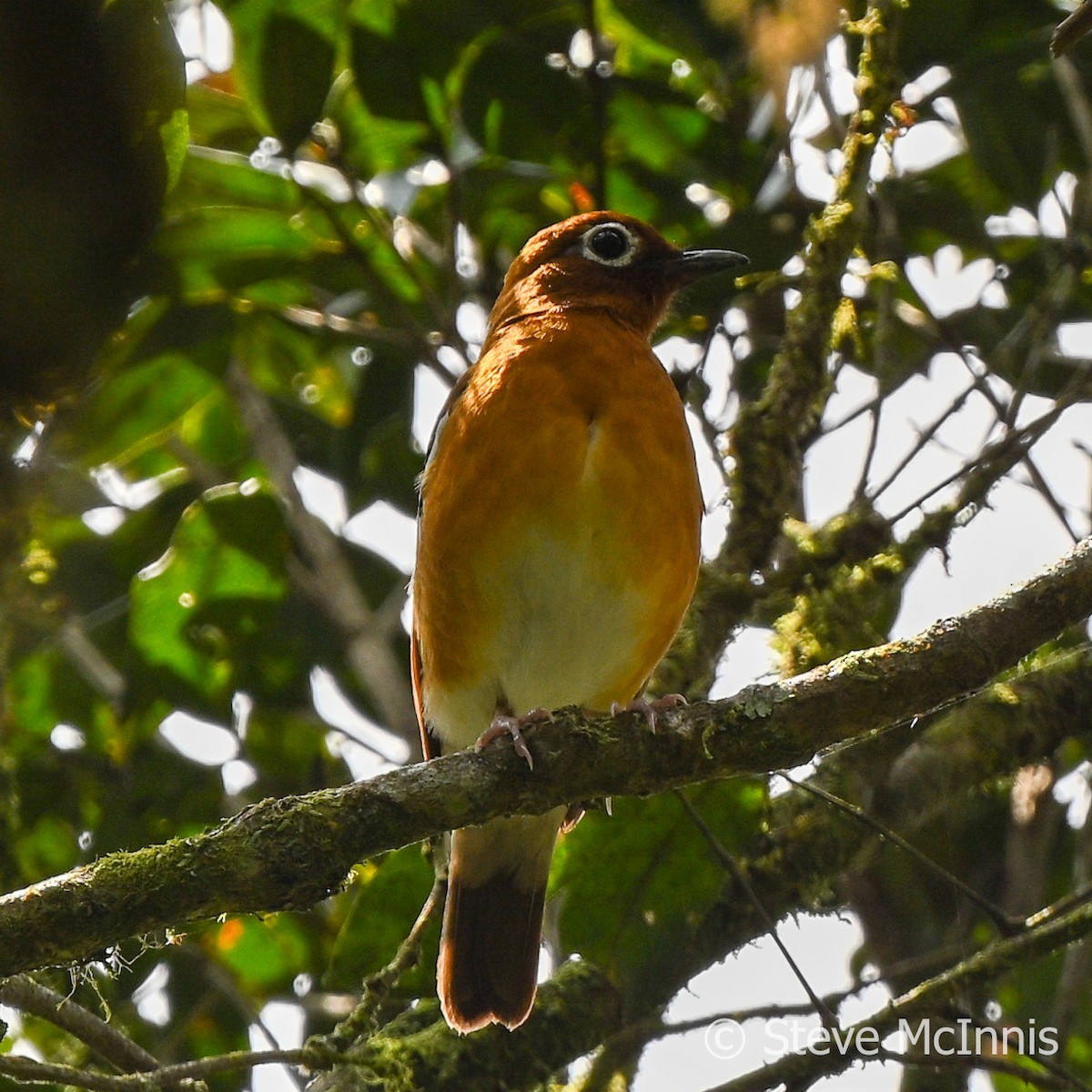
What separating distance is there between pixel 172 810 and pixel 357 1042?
1459mm

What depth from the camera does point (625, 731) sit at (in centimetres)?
301

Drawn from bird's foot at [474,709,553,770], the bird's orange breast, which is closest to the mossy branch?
the bird's orange breast

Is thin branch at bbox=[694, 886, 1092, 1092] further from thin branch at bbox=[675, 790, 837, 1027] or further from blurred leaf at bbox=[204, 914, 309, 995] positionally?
blurred leaf at bbox=[204, 914, 309, 995]

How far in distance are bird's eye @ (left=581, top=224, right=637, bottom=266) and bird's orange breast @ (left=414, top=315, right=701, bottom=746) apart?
685 millimetres

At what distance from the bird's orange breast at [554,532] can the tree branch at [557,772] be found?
0.87 metres

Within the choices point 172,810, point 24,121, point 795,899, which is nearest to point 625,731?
point 795,899

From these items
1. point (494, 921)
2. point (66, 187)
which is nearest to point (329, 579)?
point (494, 921)

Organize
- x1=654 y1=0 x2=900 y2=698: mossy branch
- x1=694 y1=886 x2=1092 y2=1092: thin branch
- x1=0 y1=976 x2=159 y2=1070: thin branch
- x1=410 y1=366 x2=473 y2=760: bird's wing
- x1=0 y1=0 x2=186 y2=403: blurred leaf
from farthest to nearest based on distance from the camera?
x1=654 y1=0 x2=900 y2=698: mossy branch, x1=410 y1=366 x2=473 y2=760: bird's wing, x1=694 y1=886 x2=1092 y2=1092: thin branch, x1=0 y1=976 x2=159 y2=1070: thin branch, x1=0 y1=0 x2=186 y2=403: blurred leaf

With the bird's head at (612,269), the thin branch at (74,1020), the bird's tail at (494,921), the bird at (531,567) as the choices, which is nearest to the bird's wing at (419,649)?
the bird at (531,567)

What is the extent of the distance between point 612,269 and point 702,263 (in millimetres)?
306

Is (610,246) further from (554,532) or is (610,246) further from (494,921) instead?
(494,921)

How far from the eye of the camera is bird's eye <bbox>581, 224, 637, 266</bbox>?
4793mm

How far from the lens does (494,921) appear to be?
4.30 meters

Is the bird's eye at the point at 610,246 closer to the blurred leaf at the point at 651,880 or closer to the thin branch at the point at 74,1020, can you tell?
the blurred leaf at the point at 651,880
